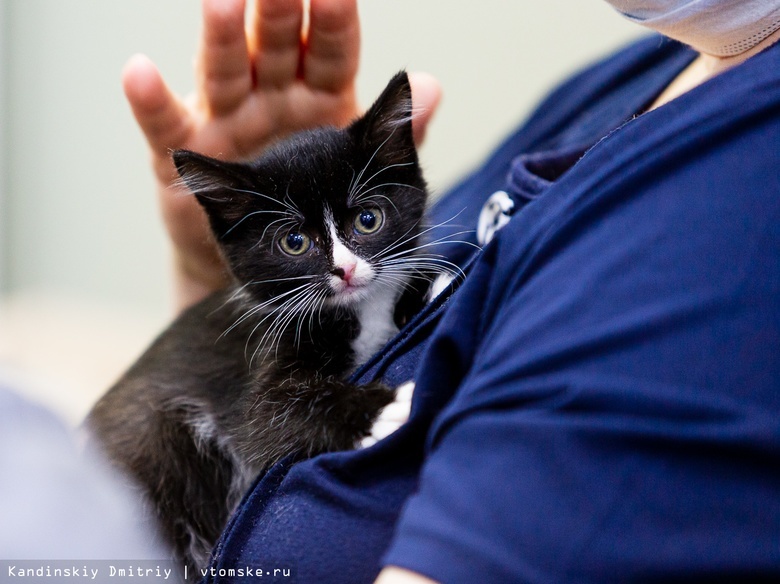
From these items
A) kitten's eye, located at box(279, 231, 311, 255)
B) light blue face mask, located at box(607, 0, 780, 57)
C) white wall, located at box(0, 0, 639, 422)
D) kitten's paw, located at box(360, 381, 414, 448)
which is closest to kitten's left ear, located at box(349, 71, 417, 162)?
kitten's eye, located at box(279, 231, 311, 255)

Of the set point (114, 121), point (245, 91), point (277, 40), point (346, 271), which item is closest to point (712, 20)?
point (346, 271)

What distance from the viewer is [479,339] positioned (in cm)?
80

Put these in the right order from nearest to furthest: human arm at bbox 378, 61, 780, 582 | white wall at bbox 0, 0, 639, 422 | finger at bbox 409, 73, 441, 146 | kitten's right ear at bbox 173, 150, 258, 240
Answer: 1. human arm at bbox 378, 61, 780, 582
2. kitten's right ear at bbox 173, 150, 258, 240
3. finger at bbox 409, 73, 441, 146
4. white wall at bbox 0, 0, 639, 422

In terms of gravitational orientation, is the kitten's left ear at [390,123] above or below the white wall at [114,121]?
above

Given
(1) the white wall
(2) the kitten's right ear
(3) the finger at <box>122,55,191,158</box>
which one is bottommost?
(1) the white wall

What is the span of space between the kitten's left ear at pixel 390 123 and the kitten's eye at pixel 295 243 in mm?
188

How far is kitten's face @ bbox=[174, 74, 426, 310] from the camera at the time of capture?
1.20 metres

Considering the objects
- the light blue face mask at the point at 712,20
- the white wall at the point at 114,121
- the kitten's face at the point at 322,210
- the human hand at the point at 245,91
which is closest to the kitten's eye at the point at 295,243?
the kitten's face at the point at 322,210

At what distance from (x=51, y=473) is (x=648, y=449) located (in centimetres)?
60

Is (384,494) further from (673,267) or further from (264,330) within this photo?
(264,330)

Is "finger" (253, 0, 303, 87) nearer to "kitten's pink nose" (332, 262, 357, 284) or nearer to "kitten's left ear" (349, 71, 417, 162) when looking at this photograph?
"kitten's left ear" (349, 71, 417, 162)

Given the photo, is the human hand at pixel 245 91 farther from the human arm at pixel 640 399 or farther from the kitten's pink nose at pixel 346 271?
the human arm at pixel 640 399

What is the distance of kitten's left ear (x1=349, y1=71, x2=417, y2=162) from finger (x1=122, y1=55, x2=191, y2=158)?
375mm

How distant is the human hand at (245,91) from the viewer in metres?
1.31
